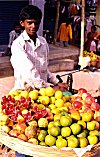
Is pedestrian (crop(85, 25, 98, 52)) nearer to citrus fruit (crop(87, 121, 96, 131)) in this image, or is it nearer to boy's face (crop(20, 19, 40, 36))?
boy's face (crop(20, 19, 40, 36))

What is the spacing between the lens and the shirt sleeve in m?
3.31

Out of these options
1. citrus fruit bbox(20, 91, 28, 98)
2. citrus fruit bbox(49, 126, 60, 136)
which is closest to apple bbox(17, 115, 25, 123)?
citrus fruit bbox(49, 126, 60, 136)

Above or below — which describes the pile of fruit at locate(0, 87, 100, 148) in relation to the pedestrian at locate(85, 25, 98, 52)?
above

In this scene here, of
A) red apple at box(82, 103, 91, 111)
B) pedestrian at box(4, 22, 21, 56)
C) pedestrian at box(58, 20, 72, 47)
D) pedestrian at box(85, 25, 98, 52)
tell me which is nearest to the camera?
red apple at box(82, 103, 91, 111)

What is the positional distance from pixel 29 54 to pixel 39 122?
3.40 ft

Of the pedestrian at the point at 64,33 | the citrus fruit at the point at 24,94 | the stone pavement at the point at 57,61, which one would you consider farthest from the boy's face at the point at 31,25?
the pedestrian at the point at 64,33

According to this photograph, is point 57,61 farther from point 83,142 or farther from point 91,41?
point 83,142

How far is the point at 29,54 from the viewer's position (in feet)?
11.6

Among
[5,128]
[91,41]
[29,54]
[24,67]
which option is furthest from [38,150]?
[91,41]

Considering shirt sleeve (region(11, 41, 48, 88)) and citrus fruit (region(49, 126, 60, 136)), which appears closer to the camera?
citrus fruit (region(49, 126, 60, 136))

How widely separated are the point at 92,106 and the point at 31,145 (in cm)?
69

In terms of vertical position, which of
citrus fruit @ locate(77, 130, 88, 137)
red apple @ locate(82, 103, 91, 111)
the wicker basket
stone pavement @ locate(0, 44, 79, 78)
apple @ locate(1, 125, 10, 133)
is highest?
red apple @ locate(82, 103, 91, 111)

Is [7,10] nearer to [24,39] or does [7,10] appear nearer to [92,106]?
[24,39]

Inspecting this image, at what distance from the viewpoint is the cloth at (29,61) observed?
10.9 ft
